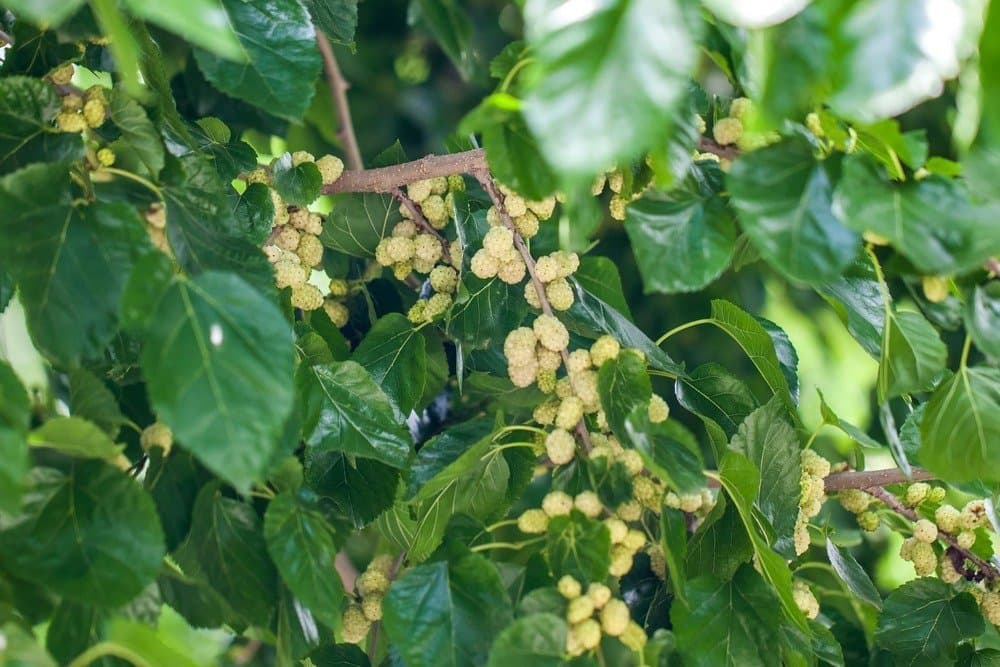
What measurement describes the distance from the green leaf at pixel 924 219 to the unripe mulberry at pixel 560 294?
20 cm

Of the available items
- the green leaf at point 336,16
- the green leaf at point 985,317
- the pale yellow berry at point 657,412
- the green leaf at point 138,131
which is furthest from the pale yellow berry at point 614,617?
the green leaf at point 336,16

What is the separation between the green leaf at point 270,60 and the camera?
1.77 ft

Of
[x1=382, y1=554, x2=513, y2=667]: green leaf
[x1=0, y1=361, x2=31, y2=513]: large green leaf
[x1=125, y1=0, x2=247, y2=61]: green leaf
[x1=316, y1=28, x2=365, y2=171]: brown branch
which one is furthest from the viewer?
[x1=316, y1=28, x2=365, y2=171]: brown branch

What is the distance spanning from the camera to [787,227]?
0.48 m

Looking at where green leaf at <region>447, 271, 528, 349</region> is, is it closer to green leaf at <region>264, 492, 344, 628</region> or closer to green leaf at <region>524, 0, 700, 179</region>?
green leaf at <region>264, 492, 344, 628</region>

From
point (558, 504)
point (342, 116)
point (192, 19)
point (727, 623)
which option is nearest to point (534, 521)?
point (558, 504)

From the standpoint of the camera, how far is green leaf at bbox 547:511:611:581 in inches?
20.7

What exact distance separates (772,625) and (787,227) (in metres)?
0.23

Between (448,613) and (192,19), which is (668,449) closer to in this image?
(448,613)

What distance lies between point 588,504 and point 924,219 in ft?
0.68

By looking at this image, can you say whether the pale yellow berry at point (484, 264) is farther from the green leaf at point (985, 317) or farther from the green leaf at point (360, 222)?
the green leaf at point (985, 317)

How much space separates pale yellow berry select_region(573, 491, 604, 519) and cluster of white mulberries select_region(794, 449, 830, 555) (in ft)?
0.54

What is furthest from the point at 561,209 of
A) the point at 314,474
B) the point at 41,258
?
the point at 41,258

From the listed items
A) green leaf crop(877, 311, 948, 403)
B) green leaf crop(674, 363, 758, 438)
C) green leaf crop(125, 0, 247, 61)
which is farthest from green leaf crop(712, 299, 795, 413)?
green leaf crop(125, 0, 247, 61)
